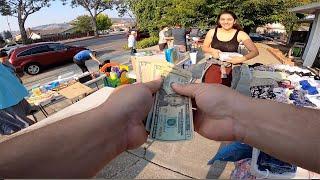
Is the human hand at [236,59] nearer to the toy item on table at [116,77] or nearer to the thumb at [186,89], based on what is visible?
the toy item on table at [116,77]

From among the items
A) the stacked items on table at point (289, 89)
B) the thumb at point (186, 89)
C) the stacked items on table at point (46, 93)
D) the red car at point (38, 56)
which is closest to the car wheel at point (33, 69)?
the red car at point (38, 56)

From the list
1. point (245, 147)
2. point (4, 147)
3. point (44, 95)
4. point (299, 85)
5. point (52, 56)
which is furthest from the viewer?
point (52, 56)

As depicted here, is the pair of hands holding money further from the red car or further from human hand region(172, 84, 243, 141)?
the red car

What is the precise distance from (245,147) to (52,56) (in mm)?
14186

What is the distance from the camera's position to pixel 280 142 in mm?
1436

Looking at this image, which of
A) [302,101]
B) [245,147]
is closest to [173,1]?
[302,101]

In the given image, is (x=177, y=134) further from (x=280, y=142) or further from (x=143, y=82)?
(x=280, y=142)

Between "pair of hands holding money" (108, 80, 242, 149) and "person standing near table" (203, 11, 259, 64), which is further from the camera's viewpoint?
"person standing near table" (203, 11, 259, 64)

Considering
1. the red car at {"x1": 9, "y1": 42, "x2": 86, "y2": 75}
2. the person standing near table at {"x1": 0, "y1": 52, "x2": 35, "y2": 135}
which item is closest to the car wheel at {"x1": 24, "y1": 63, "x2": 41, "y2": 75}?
the red car at {"x1": 9, "y1": 42, "x2": 86, "y2": 75}

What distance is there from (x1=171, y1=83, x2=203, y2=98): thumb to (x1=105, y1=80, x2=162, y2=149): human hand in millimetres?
87

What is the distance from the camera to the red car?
14.0 metres

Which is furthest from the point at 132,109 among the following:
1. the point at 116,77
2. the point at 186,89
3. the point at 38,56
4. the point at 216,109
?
the point at 38,56

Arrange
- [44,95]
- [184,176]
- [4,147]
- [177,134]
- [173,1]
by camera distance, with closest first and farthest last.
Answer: [4,147]
[177,134]
[184,176]
[44,95]
[173,1]

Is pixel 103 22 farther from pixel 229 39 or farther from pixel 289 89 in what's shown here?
pixel 289 89
